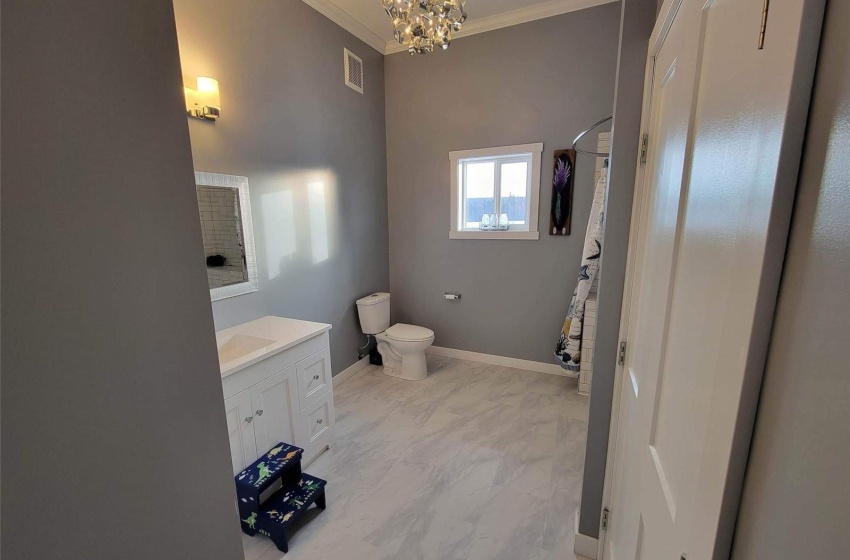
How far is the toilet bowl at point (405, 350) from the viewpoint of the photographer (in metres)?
3.08

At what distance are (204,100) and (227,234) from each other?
731mm

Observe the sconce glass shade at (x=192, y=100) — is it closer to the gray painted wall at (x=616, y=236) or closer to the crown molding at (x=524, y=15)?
the crown molding at (x=524, y=15)

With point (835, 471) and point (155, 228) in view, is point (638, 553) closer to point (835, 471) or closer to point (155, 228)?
point (835, 471)

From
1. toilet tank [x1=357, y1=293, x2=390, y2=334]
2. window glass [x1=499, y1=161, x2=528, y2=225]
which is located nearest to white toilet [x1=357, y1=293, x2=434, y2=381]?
toilet tank [x1=357, y1=293, x2=390, y2=334]

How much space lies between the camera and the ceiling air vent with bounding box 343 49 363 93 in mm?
2920

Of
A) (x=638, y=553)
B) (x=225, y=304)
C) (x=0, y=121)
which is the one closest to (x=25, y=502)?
(x=0, y=121)

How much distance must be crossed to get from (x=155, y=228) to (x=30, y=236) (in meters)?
0.16

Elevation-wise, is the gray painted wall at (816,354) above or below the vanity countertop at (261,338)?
above

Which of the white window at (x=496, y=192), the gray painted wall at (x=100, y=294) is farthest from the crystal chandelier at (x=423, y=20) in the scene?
the gray painted wall at (x=100, y=294)

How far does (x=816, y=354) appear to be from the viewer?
319 millimetres

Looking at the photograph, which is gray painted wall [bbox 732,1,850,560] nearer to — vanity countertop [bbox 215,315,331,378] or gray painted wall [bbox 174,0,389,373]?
vanity countertop [bbox 215,315,331,378]

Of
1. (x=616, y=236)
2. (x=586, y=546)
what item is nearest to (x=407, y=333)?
(x=586, y=546)

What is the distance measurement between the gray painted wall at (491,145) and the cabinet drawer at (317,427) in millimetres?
1609

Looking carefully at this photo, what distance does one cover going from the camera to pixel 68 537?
494 millimetres
